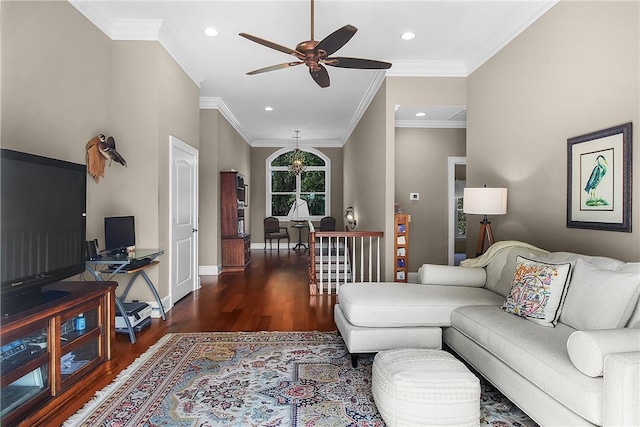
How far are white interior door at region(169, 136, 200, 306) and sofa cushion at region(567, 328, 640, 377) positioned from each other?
403cm

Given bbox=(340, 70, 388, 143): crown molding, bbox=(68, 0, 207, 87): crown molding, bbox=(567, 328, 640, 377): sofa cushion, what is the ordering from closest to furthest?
1. bbox=(567, 328, 640, 377): sofa cushion
2. bbox=(68, 0, 207, 87): crown molding
3. bbox=(340, 70, 388, 143): crown molding

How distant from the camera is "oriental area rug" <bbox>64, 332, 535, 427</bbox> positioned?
2111 mm

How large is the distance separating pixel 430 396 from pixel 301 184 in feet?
31.5

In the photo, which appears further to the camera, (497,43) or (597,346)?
(497,43)

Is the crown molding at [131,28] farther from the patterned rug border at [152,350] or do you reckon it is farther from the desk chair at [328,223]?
the desk chair at [328,223]

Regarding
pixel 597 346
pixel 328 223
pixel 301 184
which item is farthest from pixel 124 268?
pixel 301 184

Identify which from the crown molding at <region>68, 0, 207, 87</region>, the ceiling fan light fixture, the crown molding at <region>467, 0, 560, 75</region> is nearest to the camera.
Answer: the crown molding at <region>467, 0, 560, 75</region>

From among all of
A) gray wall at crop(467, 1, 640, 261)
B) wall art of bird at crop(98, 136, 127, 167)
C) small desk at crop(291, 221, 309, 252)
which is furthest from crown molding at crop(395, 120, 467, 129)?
small desk at crop(291, 221, 309, 252)

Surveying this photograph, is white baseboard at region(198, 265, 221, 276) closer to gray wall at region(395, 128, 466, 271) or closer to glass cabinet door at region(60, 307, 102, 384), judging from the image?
gray wall at region(395, 128, 466, 271)

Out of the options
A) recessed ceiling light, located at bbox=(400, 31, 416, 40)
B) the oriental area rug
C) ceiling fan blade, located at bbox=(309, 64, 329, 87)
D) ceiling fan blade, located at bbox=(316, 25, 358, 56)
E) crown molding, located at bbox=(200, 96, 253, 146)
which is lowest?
the oriental area rug

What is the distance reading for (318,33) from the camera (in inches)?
159

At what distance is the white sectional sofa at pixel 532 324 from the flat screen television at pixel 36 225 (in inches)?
80.1

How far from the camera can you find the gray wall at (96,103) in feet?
8.95

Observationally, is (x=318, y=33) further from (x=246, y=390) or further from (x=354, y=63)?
(x=246, y=390)
